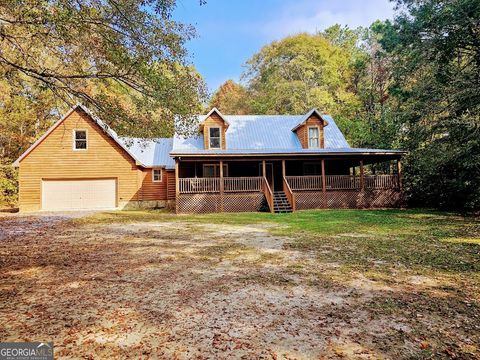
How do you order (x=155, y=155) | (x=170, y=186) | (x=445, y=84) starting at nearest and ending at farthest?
(x=445, y=84) < (x=170, y=186) < (x=155, y=155)

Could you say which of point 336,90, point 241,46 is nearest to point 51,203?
point 241,46

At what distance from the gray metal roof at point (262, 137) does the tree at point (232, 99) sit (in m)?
13.0

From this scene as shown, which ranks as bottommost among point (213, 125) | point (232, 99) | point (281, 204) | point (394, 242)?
point (394, 242)

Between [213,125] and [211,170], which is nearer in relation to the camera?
[213,125]

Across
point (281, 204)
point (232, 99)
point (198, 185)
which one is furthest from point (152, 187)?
point (232, 99)

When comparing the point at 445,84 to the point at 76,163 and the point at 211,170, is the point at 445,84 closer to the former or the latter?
the point at 211,170

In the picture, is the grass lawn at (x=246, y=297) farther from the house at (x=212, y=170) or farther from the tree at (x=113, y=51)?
the house at (x=212, y=170)

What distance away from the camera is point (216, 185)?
60.1 feet

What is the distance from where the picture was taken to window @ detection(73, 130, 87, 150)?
20219 mm

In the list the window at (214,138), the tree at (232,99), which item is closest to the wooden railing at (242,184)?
the window at (214,138)

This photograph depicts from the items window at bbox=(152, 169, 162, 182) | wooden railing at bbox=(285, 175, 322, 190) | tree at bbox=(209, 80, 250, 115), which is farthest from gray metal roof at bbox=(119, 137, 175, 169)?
tree at bbox=(209, 80, 250, 115)

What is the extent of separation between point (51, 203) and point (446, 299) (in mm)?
21782

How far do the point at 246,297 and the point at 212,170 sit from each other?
55.4 feet

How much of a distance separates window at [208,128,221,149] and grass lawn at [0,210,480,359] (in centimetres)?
1238
